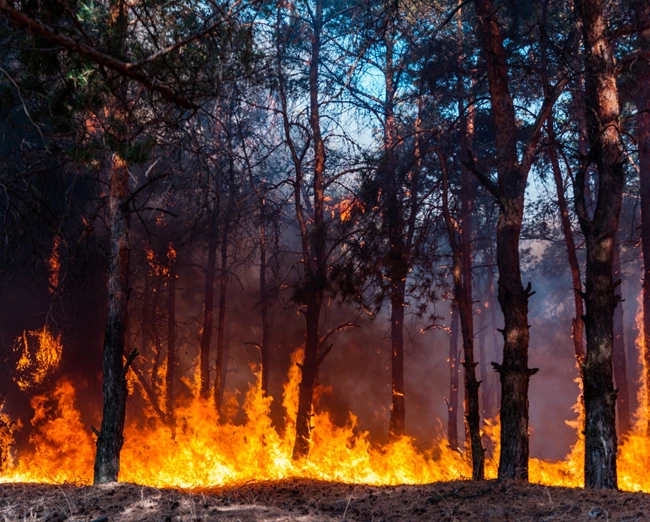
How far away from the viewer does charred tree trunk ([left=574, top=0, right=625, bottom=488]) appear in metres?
7.47

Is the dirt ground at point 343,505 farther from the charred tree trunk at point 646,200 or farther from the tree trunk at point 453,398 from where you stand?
the tree trunk at point 453,398

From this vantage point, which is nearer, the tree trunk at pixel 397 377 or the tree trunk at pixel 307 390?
the tree trunk at pixel 307 390

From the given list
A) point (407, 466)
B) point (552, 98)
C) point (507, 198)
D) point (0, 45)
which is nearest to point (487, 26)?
point (552, 98)

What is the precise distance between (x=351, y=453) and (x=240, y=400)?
17.4 m

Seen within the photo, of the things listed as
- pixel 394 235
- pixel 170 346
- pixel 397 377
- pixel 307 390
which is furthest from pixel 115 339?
pixel 170 346

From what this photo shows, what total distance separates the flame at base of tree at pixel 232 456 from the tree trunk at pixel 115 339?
2.27 metres

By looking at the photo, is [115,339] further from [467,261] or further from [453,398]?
[453,398]

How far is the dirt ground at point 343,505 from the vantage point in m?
4.19

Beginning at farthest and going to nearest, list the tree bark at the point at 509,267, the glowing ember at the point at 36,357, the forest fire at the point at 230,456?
the glowing ember at the point at 36,357
the forest fire at the point at 230,456
the tree bark at the point at 509,267

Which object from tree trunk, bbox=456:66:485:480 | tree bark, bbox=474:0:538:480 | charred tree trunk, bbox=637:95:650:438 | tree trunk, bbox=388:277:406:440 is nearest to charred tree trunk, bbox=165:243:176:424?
tree trunk, bbox=388:277:406:440

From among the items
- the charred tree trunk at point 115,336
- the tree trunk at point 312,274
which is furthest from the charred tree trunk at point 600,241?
the tree trunk at point 312,274

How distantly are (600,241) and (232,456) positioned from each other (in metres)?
11.4

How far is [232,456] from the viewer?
15898 mm

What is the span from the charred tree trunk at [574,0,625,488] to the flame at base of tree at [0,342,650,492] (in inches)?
114
